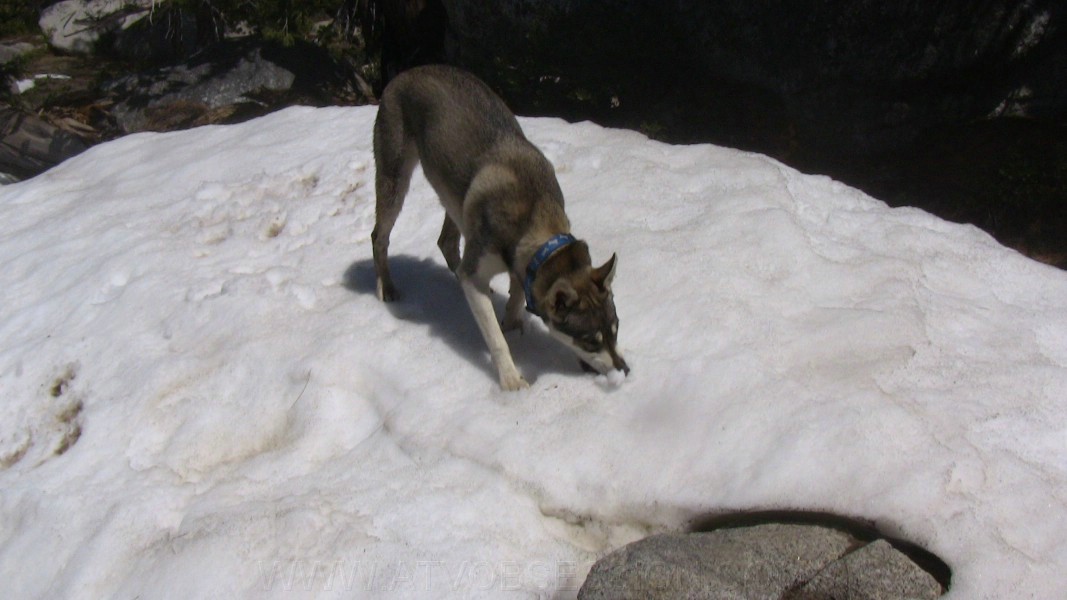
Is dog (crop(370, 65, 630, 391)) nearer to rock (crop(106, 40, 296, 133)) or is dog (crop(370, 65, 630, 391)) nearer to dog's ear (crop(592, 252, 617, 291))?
dog's ear (crop(592, 252, 617, 291))

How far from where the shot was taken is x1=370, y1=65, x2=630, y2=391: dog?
573cm

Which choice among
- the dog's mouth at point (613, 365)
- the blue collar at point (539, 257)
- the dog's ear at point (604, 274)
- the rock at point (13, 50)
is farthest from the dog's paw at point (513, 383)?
the rock at point (13, 50)

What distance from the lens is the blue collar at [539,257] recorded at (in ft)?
18.9

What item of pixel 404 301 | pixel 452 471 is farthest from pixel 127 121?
pixel 452 471

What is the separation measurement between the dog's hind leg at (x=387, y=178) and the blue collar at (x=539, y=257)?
1867 mm

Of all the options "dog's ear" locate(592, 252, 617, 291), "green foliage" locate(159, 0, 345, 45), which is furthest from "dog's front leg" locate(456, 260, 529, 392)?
"green foliage" locate(159, 0, 345, 45)

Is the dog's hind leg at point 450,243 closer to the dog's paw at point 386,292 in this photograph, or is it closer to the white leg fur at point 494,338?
the dog's paw at point 386,292

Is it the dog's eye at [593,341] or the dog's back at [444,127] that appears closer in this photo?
the dog's eye at [593,341]

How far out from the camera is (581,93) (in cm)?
1070

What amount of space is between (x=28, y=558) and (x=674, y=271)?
16.6 ft

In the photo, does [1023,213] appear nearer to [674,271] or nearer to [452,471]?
[674,271]

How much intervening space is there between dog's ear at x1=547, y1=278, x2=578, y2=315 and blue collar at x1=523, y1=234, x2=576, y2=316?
0.65 feet

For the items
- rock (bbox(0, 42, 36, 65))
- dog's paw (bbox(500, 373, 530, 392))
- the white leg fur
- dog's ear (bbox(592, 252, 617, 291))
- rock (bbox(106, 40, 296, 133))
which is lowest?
rock (bbox(0, 42, 36, 65))

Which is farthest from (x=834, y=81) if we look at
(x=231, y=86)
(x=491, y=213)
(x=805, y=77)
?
(x=231, y=86)
